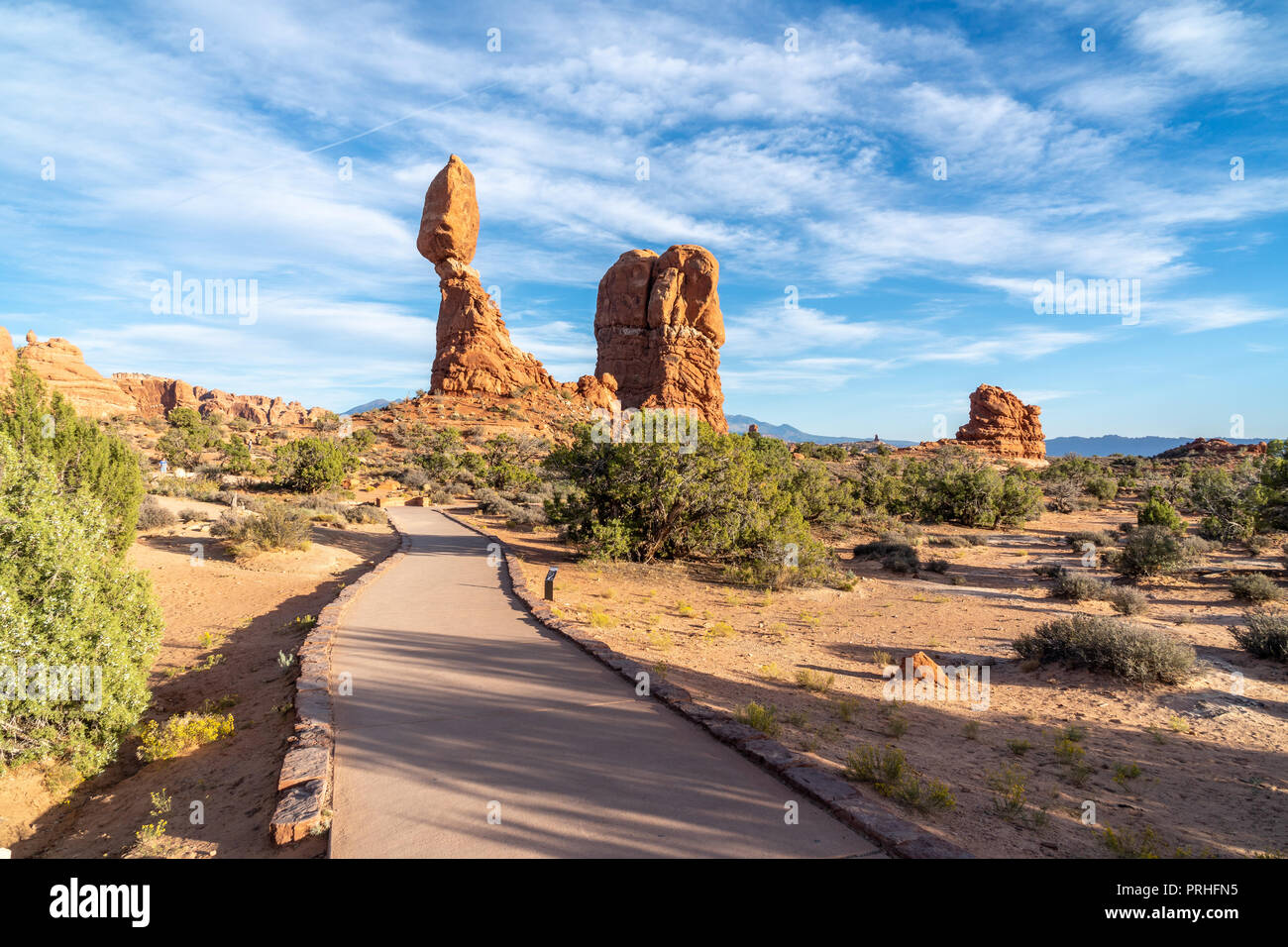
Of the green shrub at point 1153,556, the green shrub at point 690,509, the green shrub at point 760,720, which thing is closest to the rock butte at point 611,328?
the green shrub at point 690,509

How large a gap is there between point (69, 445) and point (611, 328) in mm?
70093

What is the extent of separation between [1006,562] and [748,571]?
32.7 feet

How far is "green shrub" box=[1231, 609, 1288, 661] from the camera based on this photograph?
9.03 metres

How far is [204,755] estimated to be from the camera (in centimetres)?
573

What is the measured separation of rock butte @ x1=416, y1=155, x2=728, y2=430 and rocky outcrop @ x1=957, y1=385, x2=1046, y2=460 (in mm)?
34212

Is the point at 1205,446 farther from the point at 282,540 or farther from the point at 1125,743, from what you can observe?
the point at 282,540

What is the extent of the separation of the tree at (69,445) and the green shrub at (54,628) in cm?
655

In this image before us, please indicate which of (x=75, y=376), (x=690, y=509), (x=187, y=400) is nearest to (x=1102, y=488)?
(x=690, y=509)

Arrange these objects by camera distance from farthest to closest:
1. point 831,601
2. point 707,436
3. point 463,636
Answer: point 707,436 < point 831,601 < point 463,636

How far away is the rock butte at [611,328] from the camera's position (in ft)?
227

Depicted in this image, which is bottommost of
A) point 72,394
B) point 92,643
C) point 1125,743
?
point 1125,743

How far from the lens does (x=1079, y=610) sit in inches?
504

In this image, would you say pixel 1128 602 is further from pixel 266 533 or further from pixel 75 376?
pixel 75 376
